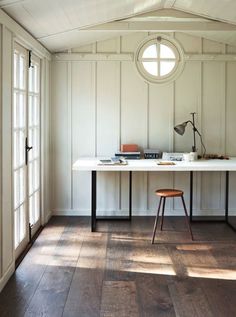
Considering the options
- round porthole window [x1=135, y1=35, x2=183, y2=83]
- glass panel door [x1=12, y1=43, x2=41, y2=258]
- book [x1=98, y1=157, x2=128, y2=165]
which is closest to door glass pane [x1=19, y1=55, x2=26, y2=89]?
glass panel door [x1=12, y1=43, x2=41, y2=258]

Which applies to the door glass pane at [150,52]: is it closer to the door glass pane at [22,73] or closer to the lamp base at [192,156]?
the lamp base at [192,156]

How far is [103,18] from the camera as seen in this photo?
4.98 metres

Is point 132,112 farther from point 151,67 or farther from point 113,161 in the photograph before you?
point 113,161

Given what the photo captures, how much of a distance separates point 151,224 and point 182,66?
2119 mm

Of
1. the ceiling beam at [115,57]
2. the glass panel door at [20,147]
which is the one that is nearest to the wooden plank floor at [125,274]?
the glass panel door at [20,147]

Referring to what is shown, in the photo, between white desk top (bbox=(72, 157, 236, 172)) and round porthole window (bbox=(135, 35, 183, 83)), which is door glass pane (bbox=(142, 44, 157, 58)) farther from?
white desk top (bbox=(72, 157, 236, 172))

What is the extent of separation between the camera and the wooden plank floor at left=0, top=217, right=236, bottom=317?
10.5ft

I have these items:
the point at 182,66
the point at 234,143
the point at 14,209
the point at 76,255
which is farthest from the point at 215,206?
the point at 14,209

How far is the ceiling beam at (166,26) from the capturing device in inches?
206

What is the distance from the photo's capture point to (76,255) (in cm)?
438

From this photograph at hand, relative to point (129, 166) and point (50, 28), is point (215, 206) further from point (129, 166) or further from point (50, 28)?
point (50, 28)

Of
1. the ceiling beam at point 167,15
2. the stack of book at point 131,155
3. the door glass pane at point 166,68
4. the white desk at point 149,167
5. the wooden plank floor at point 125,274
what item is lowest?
the wooden plank floor at point 125,274

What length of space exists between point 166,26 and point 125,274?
116 inches

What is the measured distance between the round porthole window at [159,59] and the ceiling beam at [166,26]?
63 cm
